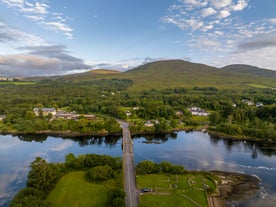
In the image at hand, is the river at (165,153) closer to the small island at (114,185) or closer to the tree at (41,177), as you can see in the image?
the small island at (114,185)

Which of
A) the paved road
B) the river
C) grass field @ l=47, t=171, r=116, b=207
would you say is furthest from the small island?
the river

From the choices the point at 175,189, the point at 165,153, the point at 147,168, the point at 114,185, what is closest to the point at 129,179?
the point at 114,185

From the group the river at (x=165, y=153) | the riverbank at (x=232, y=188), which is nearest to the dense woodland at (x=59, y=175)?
the river at (x=165, y=153)

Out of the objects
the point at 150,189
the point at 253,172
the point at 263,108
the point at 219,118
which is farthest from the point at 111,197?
the point at 263,108

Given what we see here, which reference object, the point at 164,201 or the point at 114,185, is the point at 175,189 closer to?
the point at 164,201

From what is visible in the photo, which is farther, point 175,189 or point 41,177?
point 175,189
